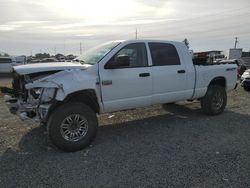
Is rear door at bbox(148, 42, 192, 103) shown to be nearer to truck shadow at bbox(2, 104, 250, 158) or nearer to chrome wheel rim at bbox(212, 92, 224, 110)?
truck shadow at bbox(2, 104, 250, 158)

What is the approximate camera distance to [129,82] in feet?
19.6

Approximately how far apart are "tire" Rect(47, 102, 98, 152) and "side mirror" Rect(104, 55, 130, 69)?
0.92 m

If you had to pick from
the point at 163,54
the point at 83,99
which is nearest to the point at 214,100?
the point at 163,54

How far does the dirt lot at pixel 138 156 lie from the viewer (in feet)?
13.6

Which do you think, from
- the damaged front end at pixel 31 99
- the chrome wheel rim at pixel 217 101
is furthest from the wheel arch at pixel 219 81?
the damaged front end at pixel 31 99

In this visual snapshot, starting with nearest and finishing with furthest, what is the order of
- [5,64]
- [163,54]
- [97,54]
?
[97,54], [163,54], [5,64]

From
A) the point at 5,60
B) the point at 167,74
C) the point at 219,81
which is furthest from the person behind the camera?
the point at 5,60

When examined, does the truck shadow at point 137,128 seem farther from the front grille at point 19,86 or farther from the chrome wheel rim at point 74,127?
the front grille at point 19,86

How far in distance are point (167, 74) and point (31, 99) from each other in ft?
9.81

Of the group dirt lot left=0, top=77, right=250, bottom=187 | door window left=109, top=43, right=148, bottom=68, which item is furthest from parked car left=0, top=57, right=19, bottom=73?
door window left=109, top=43, right=148, bottom=68

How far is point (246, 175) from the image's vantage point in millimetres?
4254

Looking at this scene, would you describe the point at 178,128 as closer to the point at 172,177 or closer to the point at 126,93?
the point at 126,93

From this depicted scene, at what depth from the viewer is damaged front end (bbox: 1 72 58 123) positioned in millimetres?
5164

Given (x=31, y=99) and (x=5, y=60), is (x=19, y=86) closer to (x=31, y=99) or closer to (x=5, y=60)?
(x=31, y=99)
